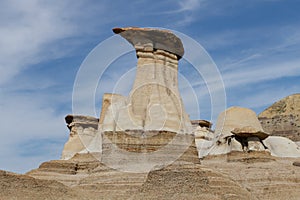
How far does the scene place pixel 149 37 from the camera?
62750 mm

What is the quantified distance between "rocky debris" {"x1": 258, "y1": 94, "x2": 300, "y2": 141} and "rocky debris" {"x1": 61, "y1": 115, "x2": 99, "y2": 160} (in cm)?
3819

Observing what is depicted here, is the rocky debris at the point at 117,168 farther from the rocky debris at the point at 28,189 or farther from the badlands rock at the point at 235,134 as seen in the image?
the badlands rock at the point at 235,134

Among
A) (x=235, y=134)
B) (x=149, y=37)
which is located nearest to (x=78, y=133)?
(x=149, y=37)

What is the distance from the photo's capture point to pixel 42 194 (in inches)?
1513

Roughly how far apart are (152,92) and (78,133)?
29.5 m

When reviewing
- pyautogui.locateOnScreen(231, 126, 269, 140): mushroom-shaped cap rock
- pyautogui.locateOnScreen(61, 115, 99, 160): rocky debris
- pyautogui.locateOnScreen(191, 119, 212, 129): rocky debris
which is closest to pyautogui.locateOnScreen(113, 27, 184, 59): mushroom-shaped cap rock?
pyautogui.locateOnScreen(231, 126, 269, 140): mushroom-shaped cap rock

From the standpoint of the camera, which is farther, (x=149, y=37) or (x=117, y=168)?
(x=149, y=37)

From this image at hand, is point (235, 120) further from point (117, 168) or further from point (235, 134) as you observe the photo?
point (117, 168)

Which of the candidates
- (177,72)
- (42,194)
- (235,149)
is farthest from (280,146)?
(42,194)

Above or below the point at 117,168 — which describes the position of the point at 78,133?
above

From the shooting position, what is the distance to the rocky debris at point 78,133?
82.8 m

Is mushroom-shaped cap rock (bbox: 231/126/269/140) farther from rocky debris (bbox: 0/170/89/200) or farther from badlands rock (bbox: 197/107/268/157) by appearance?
rocky debris (bbox: 0/170/89/200)

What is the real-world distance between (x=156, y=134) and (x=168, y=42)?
13.3 metres

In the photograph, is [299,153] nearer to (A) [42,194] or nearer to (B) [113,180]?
(B) [113,180]
